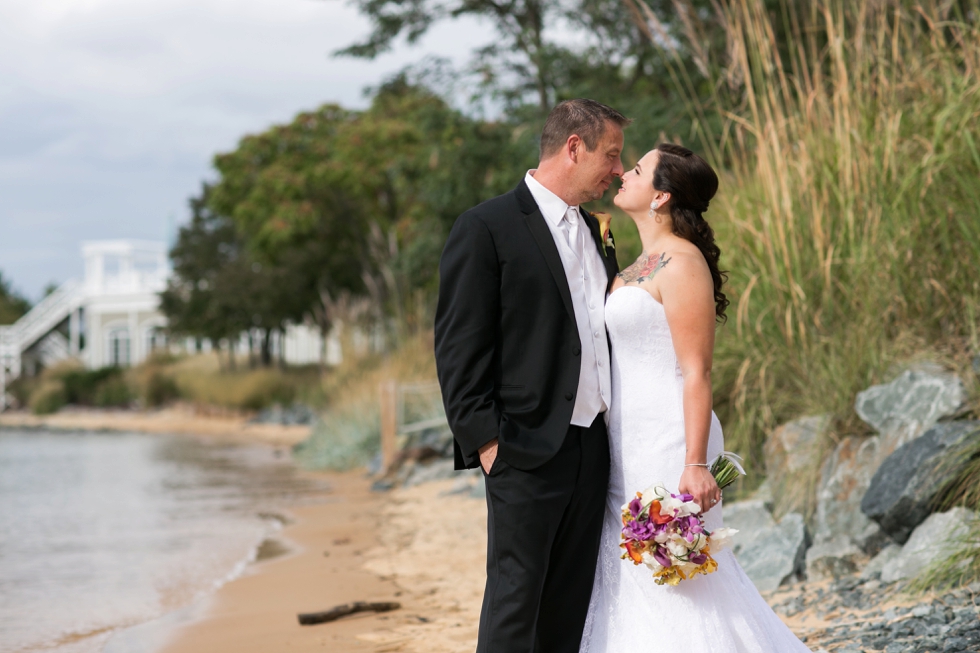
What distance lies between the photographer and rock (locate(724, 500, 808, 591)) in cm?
484

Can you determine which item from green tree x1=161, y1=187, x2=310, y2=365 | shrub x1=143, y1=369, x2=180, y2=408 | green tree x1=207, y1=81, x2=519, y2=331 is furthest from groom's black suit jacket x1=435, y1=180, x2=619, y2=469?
shrub x1=143, y1=369, x2=180, y2=408

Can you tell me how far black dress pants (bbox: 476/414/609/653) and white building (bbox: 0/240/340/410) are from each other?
38.5 meters

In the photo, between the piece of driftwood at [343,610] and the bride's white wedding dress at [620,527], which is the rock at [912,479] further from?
the piece of driftwood at [343,610]

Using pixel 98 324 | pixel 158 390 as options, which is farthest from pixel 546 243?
pixel 98 324

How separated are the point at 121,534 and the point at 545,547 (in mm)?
7936

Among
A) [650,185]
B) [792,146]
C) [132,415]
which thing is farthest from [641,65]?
[132,415]

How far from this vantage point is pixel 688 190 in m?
2.89

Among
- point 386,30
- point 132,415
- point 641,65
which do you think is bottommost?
point 132,415

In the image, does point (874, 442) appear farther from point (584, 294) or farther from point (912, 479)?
point (584, 294)

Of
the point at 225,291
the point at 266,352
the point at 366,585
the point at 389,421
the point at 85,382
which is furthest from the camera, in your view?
the point at 85,382

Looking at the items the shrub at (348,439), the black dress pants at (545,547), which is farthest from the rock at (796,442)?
the shrub at (348,439)

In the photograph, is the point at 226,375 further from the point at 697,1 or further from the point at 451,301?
the point at 451,301

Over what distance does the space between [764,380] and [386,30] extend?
1189 centimetres

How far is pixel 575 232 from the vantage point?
2.94 m
